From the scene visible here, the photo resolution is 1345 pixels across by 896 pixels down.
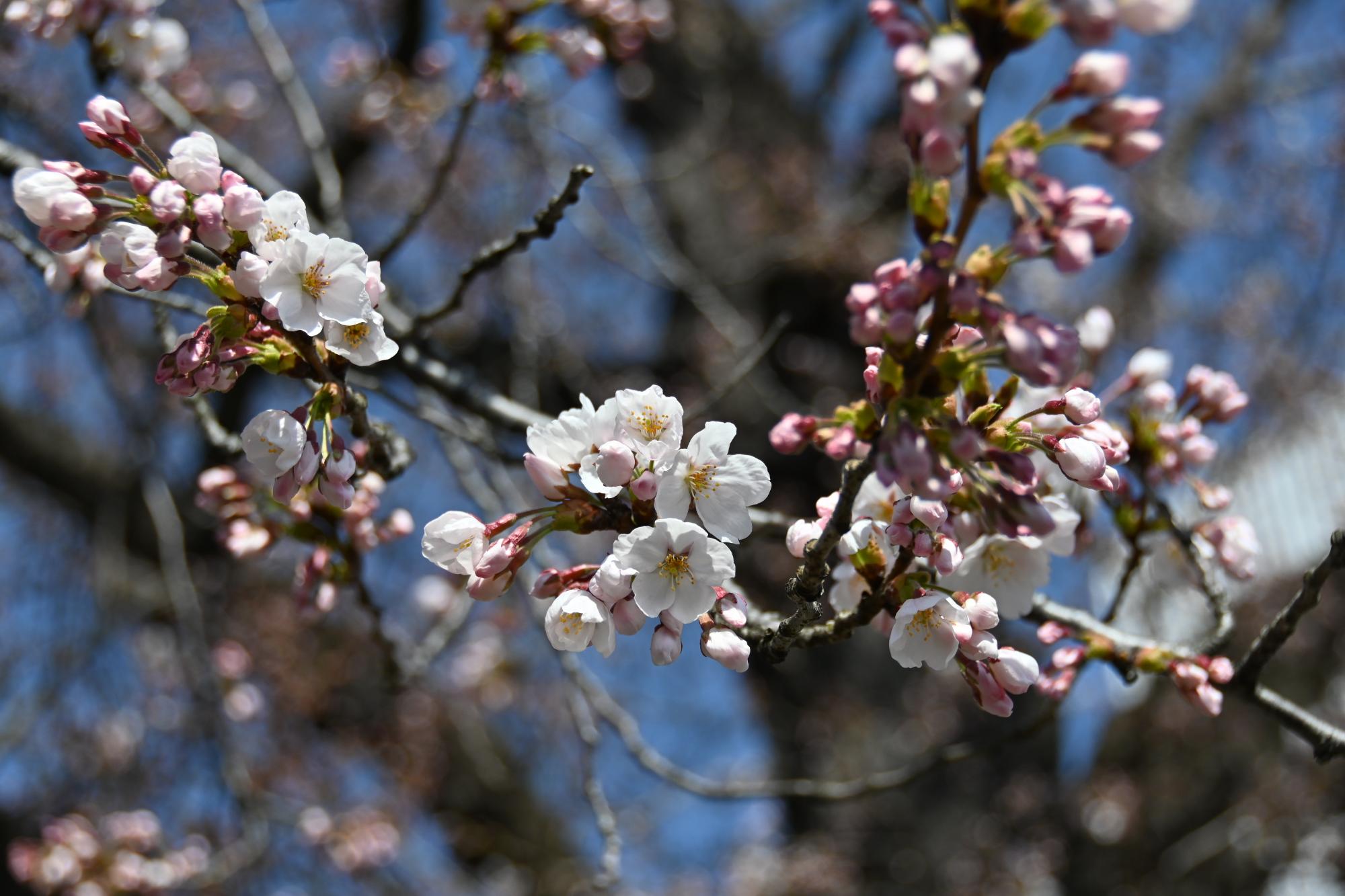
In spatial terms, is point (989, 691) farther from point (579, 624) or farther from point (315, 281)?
point (315, 281)

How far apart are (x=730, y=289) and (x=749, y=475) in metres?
4.63

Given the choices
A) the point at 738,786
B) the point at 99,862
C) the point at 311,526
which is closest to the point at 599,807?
the point at 738,786

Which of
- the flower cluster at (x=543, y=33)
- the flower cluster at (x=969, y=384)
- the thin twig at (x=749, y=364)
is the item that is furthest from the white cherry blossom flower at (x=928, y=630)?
the flower cluster at (x=543, y=33)

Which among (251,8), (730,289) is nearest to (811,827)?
(730,289)

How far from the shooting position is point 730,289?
5.83m

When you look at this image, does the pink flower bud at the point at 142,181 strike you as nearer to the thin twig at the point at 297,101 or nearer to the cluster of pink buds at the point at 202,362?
the cluster of pink buds at the point at 202,362

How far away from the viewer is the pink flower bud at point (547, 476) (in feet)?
4.16

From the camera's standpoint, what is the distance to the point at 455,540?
1.36 metres

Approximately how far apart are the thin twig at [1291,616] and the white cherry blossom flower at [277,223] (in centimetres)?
164

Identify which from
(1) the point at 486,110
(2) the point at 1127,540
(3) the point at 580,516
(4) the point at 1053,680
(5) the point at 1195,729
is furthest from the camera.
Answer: (5) the point at 1195,729

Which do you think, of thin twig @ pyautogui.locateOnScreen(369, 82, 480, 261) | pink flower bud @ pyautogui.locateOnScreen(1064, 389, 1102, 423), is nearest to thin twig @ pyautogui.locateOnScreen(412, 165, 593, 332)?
thin twig @ pyautogui.locateOnScreen(369, 82, 480, 261)

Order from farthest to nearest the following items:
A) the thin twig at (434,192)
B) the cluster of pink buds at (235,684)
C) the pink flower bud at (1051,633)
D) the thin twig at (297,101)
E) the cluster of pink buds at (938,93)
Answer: the cluster of pink buds at (235,684)
the thin twig at (297,101)
the thin twig at (434,192)
the pink flower bud at (1051,633)
the cluster of pink buds at (938,93)

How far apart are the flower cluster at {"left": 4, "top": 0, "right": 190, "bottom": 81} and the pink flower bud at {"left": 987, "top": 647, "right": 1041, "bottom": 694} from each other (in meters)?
2.44

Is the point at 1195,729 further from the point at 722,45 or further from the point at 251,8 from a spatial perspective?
the point at 251,8
